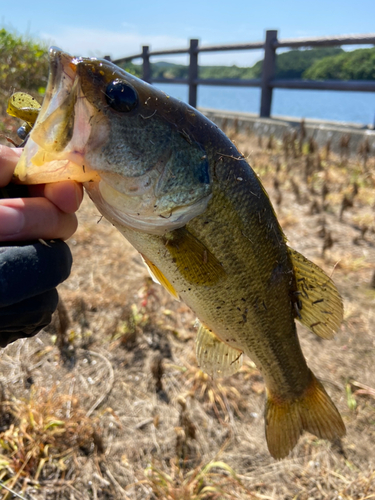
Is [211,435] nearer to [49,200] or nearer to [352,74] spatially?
[49,200]

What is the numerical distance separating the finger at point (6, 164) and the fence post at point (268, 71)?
339 inches

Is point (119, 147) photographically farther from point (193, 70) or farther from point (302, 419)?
point (193, 70)

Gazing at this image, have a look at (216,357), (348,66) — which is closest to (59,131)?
(216,357)

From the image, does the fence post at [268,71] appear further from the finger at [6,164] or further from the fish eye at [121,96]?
the finger at [6,164]

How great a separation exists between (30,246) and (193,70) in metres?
10.9

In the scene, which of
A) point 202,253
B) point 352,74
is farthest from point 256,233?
point 352,74

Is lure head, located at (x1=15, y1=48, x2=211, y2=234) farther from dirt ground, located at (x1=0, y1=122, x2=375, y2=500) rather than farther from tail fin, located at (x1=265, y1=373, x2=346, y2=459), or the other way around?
tail fin, located at (x1=265, y1=373, x2=346, y2=459)

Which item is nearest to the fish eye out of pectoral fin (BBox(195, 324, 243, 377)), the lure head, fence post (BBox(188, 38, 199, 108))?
the lure head

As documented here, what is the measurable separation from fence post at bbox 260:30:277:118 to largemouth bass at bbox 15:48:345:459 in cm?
820

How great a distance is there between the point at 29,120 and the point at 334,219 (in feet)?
14.5

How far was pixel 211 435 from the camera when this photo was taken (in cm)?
228

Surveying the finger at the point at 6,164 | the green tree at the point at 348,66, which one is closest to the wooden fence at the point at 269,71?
the green tree at the point at 348,66

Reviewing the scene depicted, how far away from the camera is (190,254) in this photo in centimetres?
131

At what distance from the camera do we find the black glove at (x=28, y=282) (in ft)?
3.59
